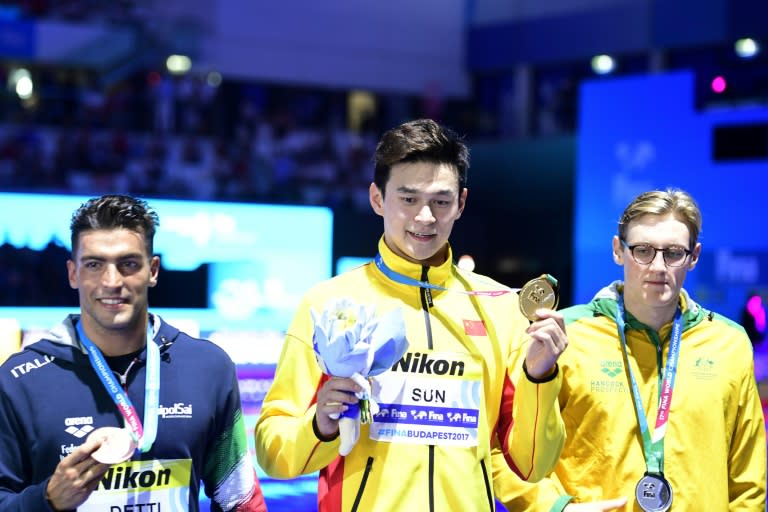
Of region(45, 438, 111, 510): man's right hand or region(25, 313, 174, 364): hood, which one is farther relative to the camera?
region(25, 313, 174, 364): hood

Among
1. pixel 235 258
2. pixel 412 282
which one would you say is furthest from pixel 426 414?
pixel 235 258

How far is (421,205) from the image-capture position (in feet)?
9.13

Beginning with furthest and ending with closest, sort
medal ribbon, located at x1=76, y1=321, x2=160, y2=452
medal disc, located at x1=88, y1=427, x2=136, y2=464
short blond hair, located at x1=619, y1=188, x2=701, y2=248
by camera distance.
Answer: short blond hair, located at x1=619, y1=188, x2=701, y2=248 < medal ribbon, located at x1=76, y1=321, x2=160, y2=452 < medal disc, located at x1=88, y1=427, x2=136, y2=464

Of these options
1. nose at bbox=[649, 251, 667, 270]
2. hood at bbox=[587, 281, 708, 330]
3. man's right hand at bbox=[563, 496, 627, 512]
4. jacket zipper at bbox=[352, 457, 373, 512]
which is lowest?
man's right hand at bbox=[563, 496, 627, 512]

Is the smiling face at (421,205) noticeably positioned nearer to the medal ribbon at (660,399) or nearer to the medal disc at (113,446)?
the medal ribbon at (660,399)

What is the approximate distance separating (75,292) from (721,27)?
12.3 m

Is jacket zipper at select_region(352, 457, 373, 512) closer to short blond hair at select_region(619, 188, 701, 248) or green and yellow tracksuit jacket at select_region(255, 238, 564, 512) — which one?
green and yellow tracksuit jacket at select_region(255, 238, 564, 512)

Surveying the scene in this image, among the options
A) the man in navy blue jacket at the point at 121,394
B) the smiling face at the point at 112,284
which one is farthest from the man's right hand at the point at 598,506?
the smiling face at the point at 112,284

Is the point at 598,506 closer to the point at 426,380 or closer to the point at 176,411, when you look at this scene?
the point at 426,380

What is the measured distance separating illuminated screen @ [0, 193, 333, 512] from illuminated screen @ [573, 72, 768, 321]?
183 inches

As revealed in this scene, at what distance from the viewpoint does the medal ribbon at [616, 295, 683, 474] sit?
3018 mm

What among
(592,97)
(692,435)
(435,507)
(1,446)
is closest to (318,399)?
(435,507)

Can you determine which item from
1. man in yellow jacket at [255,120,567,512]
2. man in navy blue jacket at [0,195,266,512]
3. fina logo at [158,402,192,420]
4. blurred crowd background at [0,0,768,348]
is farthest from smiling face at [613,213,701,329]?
blurred crowd background at [0,0,768,348]

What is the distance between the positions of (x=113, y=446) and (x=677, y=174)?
9.96 m
